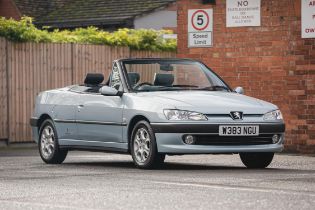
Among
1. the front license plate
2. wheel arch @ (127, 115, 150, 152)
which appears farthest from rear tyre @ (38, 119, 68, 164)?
the front license plate

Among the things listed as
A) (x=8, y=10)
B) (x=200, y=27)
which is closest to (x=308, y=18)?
(x=200, y=27)

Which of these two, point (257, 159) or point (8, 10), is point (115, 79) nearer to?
point (257, 159)

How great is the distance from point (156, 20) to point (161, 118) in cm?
2161

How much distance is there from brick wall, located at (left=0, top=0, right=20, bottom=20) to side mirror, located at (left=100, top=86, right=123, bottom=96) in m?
23.5

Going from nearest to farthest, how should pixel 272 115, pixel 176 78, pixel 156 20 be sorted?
pixel 272 115 < pixel 176 78 < pixel 156 20

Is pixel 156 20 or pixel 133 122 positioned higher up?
pixel 156 20

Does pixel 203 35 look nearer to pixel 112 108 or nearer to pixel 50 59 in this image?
pixel 50 59

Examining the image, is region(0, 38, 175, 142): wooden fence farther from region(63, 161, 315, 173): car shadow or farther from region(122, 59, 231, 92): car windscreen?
region(122, 59, 231, 92): car windscreen

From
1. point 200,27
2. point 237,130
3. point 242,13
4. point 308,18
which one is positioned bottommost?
point 237,130

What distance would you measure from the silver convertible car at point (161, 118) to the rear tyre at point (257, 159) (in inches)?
0.5

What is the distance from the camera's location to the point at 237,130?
45.4 feet

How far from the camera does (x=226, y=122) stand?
13797mm

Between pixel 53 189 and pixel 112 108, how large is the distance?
3.81m

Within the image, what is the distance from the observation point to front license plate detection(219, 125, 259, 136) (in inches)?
543
